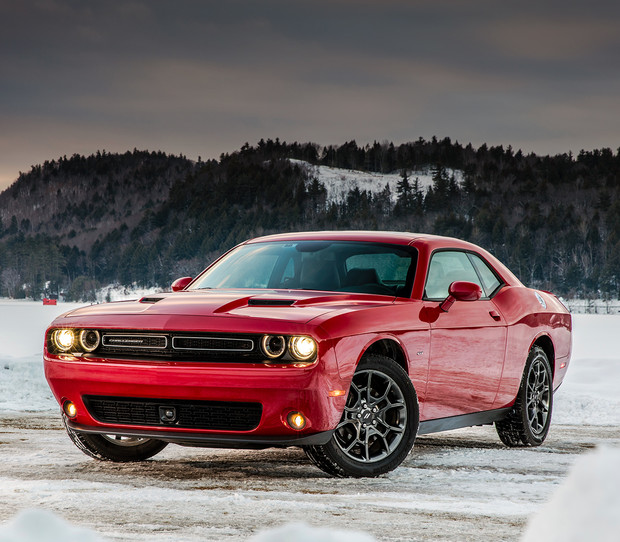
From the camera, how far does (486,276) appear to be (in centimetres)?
745

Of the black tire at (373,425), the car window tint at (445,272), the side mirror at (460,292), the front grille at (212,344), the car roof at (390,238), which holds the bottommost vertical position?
the black tire at (373,425)

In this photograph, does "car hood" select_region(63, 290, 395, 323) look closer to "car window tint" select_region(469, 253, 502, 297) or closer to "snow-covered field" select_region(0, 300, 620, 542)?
"snow-covered field" select_region(0, 300, 620, 542)

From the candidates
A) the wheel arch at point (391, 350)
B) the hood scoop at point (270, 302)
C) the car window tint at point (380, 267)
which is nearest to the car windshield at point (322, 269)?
the car window tint at point (380, 267)

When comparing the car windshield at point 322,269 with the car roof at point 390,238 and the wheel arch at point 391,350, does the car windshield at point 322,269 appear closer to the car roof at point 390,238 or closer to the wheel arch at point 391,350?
the car roof at point 390,238

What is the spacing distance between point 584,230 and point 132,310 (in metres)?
180

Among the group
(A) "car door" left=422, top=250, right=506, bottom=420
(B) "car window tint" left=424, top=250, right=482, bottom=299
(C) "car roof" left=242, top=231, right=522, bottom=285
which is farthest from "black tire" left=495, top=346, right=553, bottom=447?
(C) "car roof" left=242, top=231, right=522, bottom=285

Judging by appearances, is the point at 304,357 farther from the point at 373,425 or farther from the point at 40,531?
the point at 40,531

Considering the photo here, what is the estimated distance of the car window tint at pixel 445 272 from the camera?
662cm

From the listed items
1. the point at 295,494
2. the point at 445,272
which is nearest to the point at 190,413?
the point at 295,494

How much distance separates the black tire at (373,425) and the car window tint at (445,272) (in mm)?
938

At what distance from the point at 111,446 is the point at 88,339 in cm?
86

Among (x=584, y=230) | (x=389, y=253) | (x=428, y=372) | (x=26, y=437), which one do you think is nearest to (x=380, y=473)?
(x=428, y=372)

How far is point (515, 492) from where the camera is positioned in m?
5.13

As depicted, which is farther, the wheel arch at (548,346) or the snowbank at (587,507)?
the wheel arch at (548,346)
